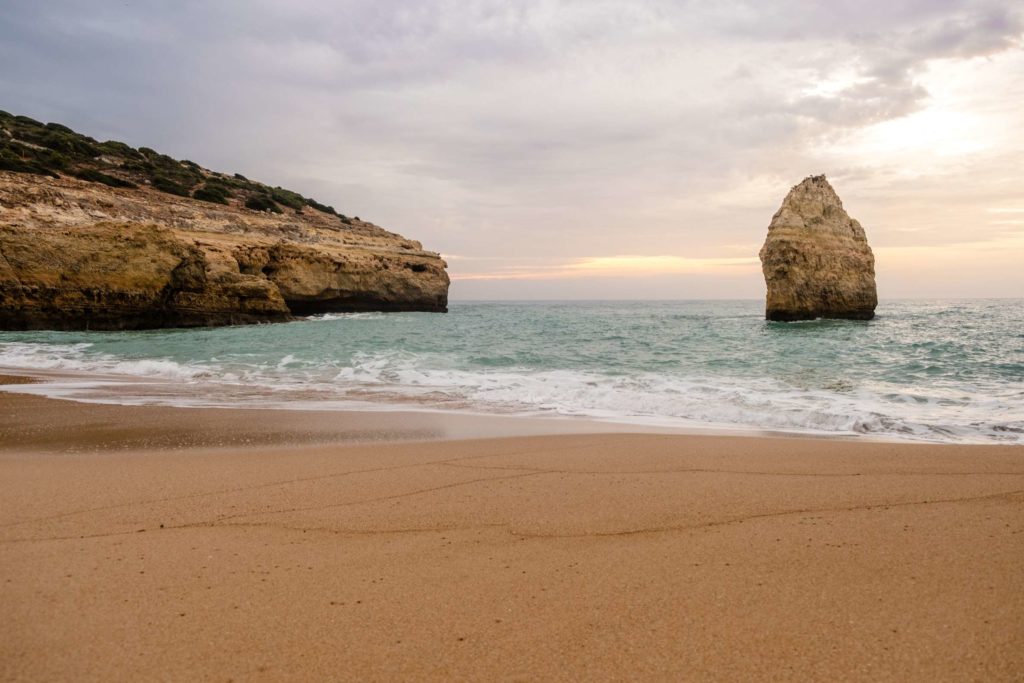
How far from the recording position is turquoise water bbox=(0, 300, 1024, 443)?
8148 mm

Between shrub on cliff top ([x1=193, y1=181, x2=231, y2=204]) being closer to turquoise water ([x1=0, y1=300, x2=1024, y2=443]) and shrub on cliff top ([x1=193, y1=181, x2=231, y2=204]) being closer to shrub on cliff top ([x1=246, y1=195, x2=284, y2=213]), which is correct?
shrub on cliff top ([x1=246, y1=195, x2=284, y2=213])

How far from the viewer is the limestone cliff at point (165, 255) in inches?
979

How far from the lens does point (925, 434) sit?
6.68m

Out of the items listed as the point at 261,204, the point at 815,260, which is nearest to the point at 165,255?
the point at 261,204

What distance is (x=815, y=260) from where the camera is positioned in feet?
103

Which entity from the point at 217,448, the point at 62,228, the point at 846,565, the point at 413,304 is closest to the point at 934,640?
the point at 846,565

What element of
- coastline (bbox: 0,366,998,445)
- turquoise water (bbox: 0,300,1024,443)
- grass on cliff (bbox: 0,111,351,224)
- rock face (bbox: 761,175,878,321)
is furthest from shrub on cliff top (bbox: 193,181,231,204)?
rock face (bbox: 761,175,878,321)

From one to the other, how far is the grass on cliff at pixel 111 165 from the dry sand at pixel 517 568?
35.6 m

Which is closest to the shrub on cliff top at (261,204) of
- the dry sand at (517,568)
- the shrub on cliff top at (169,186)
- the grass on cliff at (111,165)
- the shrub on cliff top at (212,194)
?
the grass on cliff at (111,165)

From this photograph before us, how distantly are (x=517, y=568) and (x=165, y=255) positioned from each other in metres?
29.4

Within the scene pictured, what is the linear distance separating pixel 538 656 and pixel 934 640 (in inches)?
52.0

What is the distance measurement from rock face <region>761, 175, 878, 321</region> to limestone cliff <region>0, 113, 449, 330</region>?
25382mm

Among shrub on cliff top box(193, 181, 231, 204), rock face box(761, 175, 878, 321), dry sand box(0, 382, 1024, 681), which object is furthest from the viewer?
shrub on cliff top box(193, 181, 231, 204)

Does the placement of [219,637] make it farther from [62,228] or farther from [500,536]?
[62,228]
